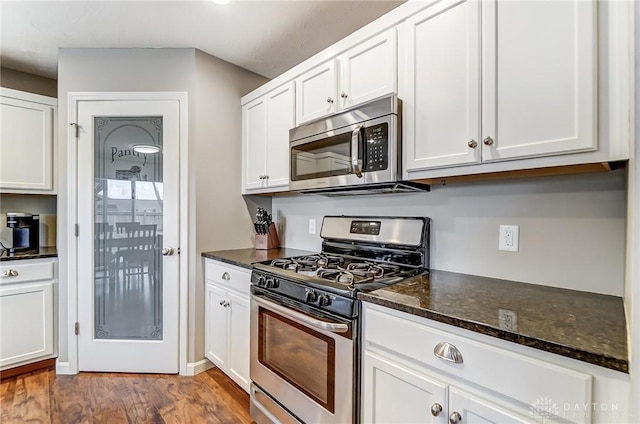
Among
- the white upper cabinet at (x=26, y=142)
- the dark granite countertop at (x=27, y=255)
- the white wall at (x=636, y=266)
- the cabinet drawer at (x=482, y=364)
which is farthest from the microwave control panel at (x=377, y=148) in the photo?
the white upper cabinet at (x=26, y=142)

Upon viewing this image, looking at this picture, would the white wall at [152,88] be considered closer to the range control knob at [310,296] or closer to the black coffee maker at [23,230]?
the black coffee maker at [23,230]

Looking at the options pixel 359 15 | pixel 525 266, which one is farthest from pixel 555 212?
pixel 359 15

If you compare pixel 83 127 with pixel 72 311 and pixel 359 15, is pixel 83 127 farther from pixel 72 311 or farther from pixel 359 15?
pixel 359 15

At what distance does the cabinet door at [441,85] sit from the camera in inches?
51.3

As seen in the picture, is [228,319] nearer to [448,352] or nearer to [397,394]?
[397,394]

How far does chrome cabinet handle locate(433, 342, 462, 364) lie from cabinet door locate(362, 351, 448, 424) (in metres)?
0.10

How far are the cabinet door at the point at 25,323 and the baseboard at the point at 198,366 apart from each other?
1.15m

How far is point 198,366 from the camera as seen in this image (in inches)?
94.4

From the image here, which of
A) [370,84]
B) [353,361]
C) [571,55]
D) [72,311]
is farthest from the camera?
[72,311]

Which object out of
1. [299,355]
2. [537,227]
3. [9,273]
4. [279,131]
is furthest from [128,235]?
[537,227]

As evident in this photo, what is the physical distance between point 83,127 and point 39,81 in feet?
3.70

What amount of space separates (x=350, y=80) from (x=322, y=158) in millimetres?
462

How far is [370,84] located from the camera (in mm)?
1671

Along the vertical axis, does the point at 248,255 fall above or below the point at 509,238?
below
